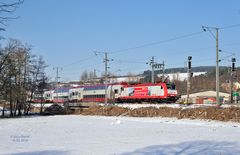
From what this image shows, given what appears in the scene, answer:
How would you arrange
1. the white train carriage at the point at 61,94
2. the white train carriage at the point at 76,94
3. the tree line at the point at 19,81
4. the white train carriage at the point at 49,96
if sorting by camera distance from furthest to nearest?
1. the white train carriage at the point at 49,96
2. the white train carriage at the point at 61,94
3. the white train carriage at the point at 76,94
4. the tree line at the point at 19,81

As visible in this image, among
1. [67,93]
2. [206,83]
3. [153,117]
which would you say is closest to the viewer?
→ [153,117]

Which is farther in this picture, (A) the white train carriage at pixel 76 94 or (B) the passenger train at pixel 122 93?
(A) the white train carriage at pixel 76 94

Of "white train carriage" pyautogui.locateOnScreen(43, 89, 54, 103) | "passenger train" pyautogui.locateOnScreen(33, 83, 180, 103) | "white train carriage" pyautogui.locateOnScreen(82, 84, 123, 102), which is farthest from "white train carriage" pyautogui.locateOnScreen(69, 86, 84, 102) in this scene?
"white train carriage" pyautogui.locateOnScreen(43, 89, 54, 103)

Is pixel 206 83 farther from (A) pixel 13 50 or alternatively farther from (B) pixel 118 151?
(B) pixel 118 151

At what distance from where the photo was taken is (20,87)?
199 ft

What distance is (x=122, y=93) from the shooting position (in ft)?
224

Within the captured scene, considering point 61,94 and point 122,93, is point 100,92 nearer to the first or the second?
point 122,93

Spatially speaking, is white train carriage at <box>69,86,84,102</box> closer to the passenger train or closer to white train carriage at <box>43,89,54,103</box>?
the passenger train

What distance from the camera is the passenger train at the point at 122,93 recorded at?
58.4 metres

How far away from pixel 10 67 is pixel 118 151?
137ft

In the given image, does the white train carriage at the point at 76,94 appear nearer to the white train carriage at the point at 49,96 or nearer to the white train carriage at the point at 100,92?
the white train carriage at the point at 100,92

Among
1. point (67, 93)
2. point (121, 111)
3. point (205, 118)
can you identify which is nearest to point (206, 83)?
point (67, 93)

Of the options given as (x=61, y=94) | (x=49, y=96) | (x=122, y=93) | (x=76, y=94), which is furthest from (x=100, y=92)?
(x=49, y=96)

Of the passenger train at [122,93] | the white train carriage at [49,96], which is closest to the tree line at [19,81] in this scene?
the passenger train at [122,93]
